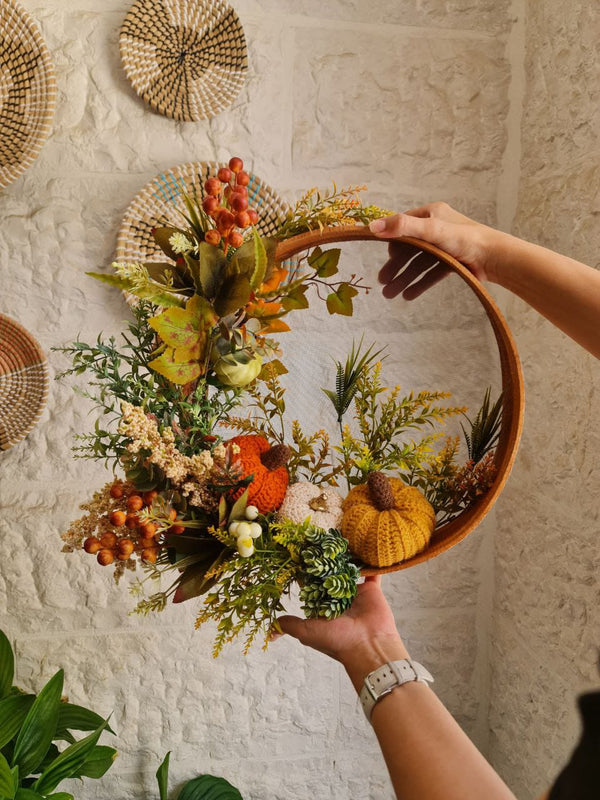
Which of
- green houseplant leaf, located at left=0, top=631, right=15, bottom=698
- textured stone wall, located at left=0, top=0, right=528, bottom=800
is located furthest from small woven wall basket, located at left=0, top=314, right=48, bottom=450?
green houseplant leaf, located at left=0, top=631, right=15, bottom=698

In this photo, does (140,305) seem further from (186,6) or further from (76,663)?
(76,663)

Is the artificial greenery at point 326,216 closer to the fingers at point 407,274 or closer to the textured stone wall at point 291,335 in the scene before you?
the fingers at point 407,274

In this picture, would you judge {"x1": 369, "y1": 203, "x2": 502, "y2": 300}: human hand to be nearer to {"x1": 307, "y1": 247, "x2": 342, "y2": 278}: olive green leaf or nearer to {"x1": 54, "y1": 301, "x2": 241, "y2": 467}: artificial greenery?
{"x1": 307, "y1": 247, "x2": 342, "y2": 278}: olive green leaf

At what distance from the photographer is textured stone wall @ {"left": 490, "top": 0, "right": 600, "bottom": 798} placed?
1164 millimetres

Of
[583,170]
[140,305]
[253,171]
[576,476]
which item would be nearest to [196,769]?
[576,476]

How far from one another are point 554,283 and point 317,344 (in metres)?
0.62

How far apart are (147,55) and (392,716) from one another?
1.16 meters

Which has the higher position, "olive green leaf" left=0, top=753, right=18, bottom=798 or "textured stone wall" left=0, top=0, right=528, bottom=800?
"textured stone wall" left=0, top=0, right=528, bottom=800

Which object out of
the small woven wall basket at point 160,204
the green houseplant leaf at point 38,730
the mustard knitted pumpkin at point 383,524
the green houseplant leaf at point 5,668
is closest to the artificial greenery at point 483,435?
the mustard knitted pumpkin at point 383,524

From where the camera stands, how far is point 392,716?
0.70m

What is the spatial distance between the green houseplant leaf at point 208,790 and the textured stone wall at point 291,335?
0.05m

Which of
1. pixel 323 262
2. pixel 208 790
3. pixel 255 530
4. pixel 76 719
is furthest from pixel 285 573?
pixel 208 790

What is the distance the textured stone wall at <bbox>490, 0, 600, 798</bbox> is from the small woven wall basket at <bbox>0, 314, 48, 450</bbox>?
986mm

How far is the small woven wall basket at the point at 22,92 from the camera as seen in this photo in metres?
1.12
